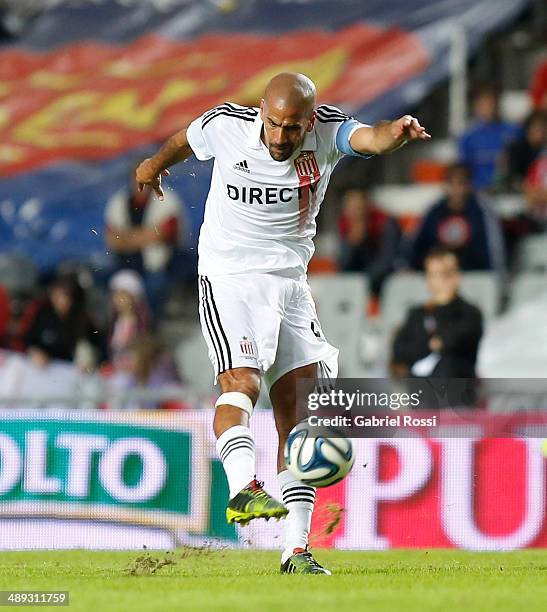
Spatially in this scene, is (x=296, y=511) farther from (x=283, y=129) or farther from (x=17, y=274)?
(x=17, y=274)

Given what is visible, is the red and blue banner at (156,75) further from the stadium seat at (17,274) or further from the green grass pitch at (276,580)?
the green grass pitch at (276,580)

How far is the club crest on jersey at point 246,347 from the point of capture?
7152mm

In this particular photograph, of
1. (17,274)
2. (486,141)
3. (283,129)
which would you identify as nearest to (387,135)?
(283,129)

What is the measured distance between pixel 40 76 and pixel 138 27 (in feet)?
4.42

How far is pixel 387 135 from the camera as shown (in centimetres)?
672

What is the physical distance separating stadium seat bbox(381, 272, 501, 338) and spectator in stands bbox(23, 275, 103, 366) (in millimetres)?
2801

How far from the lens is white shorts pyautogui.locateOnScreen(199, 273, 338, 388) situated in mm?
7184

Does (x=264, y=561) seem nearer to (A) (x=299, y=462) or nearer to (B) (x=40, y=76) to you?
(A) (x=299, y=462)

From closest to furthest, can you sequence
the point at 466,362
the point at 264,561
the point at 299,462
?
the point at 299,462, the point at 264,561, the point at 466,362

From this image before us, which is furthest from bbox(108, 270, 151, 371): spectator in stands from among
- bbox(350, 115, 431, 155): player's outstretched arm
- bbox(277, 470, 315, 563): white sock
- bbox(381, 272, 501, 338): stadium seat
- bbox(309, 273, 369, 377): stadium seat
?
bbox(350, 115, 431, 155): player's outstretched arm

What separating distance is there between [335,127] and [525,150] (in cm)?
801

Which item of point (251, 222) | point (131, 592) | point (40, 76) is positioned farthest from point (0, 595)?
point (40, 76)

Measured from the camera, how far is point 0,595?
625 cm

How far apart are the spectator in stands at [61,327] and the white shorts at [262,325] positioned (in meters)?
6.34
